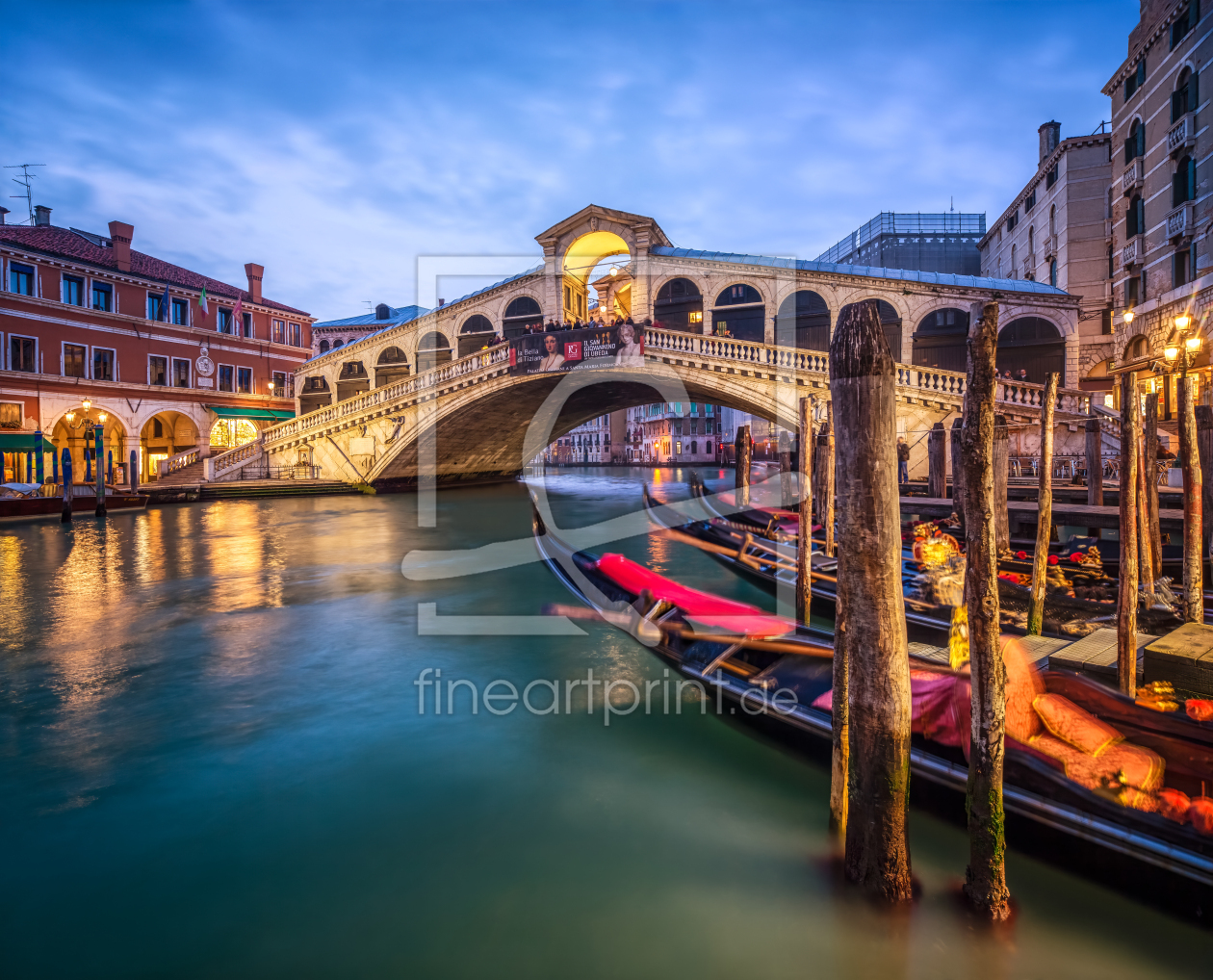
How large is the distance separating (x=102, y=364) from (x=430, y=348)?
9.56m

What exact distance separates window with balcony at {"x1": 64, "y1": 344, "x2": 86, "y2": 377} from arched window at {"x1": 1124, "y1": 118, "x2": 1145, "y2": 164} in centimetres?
2772

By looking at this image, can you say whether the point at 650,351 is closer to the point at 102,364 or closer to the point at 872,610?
the point at 872,610

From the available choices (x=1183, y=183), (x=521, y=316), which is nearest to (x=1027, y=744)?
(x=1183, y=183)

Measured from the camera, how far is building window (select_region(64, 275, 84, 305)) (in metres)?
18.3

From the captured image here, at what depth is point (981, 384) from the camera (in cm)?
253

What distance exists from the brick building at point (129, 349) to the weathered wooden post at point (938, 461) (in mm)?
21277

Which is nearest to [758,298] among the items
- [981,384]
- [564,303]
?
[564,303]

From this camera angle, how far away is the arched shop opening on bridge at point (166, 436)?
22312 millimetres

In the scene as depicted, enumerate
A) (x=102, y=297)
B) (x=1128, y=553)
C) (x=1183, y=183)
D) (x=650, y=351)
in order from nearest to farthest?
(x=1128, y=553)
(x=1183, y=183)
(x=650, y=351)
(x=102, y=297)

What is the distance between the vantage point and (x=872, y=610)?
7.94 feet

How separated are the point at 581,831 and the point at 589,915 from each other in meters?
0.55

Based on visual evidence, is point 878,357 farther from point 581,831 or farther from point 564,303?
point 564,303

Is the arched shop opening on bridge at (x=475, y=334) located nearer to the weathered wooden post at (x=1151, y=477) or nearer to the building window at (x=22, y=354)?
the building window at (x=22, y=354)

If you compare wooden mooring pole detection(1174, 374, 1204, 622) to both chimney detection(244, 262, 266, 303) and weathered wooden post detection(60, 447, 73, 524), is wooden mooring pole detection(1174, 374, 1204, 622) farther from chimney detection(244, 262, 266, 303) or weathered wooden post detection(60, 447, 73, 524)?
chimney detection(244, 262, 266, 303)
